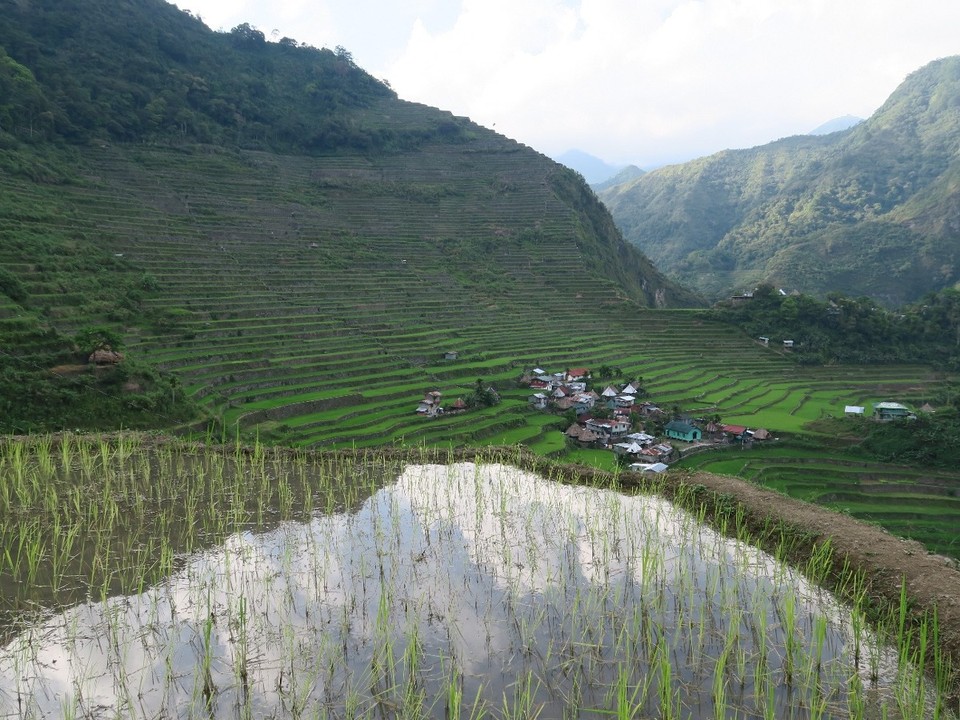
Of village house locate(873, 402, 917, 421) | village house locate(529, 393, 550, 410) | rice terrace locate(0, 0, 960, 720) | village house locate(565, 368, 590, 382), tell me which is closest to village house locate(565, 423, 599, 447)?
rice terrace locate(0, 0, 960, 720)

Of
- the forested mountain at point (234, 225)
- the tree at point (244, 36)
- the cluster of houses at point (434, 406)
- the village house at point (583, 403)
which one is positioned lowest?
the village house at point (583, 403)

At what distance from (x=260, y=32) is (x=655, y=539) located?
272 ft

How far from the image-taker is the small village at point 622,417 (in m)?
21.3

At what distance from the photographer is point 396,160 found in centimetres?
5638

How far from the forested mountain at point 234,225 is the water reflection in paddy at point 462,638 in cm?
1153

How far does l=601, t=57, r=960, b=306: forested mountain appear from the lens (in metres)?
69.1

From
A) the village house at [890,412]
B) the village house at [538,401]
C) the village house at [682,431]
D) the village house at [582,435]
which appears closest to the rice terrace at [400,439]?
the village house at [538,401]

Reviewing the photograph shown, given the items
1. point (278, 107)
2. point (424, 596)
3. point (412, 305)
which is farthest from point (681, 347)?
point (278, 107)

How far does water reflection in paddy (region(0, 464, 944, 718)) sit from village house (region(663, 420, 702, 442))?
17240mm

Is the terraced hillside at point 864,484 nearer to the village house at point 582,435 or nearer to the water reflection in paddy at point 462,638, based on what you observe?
the village house at point 582,435

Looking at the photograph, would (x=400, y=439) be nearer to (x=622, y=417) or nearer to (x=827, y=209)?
(x=622, y=417)

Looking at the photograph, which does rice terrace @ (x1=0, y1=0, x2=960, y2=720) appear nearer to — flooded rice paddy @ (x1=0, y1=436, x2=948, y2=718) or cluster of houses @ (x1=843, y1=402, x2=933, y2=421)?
flooded rice paddy @ (x1=0, y1=436, x2=948, y2=718)

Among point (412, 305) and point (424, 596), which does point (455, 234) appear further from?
point (424, 596)

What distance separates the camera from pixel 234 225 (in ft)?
118
